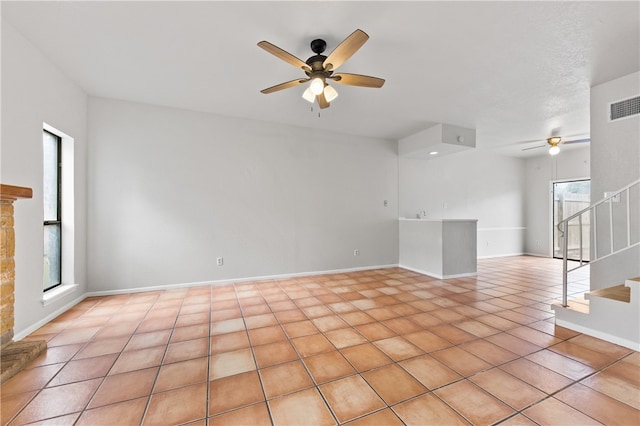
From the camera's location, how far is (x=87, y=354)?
219 centimetres

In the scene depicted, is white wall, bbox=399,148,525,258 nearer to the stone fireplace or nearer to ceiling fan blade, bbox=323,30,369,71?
ceiling fan blade, bbox=323,30,369,71

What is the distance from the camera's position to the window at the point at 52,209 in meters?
3.05

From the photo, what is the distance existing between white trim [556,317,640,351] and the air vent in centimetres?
241

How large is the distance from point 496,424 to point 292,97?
386 cm

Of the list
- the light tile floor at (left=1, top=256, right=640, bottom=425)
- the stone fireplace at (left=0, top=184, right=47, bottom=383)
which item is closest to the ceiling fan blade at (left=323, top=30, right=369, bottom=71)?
the light tile floor at (left=1, top=256, right=640, bottom=425)

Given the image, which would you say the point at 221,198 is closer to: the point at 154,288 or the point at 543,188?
the point at 154,288

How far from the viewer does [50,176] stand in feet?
10.4

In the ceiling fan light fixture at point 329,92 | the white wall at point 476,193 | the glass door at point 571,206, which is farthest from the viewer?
the glass door at point 571,206

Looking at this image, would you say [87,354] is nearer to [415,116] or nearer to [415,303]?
[415,303]

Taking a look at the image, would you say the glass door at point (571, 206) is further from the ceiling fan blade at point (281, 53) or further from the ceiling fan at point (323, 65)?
the ceiling fan blade at point (281, 53)

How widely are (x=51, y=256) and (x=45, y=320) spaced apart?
817mm

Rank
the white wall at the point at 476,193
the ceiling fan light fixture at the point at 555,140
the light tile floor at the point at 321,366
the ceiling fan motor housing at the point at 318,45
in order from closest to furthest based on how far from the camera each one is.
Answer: the light tile floor at the point at 321,366
the ceiling fan motor housing at the point at 318,45
the ceiling fan light fixture at the point at 555,140
the white wall at the point at 476,193

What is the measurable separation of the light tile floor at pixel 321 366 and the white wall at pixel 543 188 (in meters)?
5.16

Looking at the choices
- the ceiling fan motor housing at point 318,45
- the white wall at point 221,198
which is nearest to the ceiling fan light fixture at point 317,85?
the ceiling fan motor housing at point 318,45
